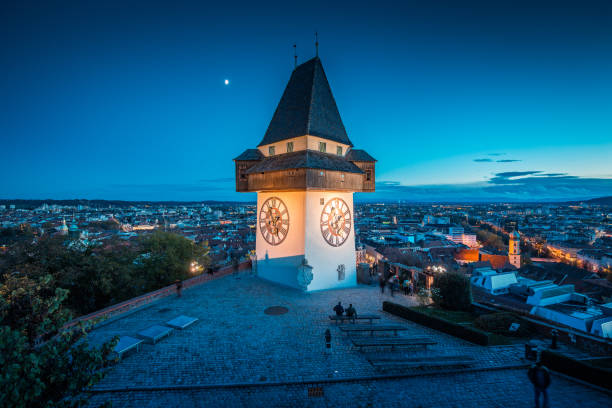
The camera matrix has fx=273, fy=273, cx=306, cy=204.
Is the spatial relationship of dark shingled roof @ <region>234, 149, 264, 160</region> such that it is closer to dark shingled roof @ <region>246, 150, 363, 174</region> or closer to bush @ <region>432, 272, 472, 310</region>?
dark shingled roof @ <region>246, 150, 363, 174</region>

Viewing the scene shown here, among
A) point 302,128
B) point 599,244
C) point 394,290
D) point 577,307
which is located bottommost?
point 599,244

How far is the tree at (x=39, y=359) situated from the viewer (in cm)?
350

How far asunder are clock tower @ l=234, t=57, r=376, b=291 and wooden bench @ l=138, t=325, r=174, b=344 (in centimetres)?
773

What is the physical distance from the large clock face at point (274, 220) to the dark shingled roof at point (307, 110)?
438 centimetres

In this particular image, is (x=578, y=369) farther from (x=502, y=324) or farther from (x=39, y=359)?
(x=39, y=359)

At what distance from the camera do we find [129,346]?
9.05 m

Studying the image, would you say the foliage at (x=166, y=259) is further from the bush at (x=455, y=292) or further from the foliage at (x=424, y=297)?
the bush at (x=455, y=292)

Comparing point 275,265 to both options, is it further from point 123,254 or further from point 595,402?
point 595,402

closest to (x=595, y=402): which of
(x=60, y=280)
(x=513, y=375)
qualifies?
(x=513, y=375)

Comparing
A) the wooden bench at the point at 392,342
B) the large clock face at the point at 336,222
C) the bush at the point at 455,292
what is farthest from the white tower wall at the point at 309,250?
the wooden bench at the point at 392,342

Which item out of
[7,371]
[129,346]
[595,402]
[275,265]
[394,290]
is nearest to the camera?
[7,371]

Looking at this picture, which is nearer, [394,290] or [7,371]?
[7,371]

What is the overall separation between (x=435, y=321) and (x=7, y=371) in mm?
12590

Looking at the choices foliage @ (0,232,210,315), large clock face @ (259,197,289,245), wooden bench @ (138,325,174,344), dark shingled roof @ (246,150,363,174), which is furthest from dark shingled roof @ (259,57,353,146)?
wooden bench @ (138,325,174,344)
